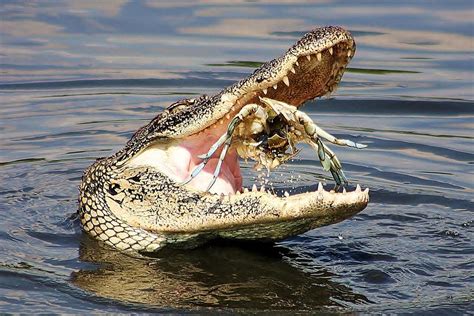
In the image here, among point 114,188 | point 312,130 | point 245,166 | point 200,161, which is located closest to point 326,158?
point 312,130

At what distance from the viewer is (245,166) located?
31.2ft

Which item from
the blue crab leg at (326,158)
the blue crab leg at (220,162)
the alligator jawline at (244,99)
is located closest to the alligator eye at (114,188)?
the alligator jawline at (244,99)

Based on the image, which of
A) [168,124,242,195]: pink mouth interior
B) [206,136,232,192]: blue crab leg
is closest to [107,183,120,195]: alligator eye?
[168,124,242,195]: pink mouth interior

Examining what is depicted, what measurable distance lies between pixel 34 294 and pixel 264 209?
52.5 inches

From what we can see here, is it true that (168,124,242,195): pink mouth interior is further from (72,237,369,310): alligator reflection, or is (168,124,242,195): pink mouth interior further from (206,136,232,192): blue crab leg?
(72,237,369,310): alligator reflection

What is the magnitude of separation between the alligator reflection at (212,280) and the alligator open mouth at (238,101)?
44cm

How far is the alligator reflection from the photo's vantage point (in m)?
6.64

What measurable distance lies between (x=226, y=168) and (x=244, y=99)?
25.7 inches

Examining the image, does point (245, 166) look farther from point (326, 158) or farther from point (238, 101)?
point (238, 101)

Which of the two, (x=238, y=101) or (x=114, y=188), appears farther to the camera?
(x=114, y=188)

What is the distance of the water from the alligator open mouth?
1.60 ft

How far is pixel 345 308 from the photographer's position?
6543 millimetres

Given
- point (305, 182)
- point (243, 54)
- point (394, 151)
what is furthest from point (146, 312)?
point (243, 54)

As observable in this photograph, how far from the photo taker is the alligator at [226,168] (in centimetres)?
665
